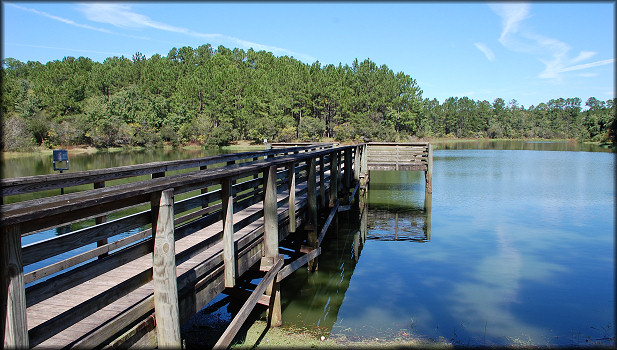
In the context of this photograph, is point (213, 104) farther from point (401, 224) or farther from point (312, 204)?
point (312, 204)

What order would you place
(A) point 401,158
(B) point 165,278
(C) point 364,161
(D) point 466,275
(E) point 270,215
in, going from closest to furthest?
(B) point 165,278, (E) point 270,215, (D) point 466,275, (C) point 364,161, (A) point 401,158

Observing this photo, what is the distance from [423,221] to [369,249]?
4441mm

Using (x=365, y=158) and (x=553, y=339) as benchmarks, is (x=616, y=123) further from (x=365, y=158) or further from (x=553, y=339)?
Answer: (x=553, y=339)

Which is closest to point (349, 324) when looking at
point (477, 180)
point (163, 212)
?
point (163, 212)

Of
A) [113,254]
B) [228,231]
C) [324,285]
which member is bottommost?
[324,285]

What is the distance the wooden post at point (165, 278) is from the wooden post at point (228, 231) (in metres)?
1.21

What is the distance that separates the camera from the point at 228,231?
15.9 ft

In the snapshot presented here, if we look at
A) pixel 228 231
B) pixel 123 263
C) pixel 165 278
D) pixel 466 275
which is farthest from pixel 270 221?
pixel 466 275

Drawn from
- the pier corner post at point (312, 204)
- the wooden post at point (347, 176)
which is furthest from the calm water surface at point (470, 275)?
the wooden post at point (347, 176)

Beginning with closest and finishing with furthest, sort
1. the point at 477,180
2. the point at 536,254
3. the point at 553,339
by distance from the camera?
the point at 553,339 → the point at 536,254 → the point at 477,180

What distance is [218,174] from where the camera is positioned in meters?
4.45

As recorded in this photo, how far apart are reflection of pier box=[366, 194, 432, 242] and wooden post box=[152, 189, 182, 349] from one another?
33.8 ft

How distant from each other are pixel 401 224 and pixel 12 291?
46.3ft

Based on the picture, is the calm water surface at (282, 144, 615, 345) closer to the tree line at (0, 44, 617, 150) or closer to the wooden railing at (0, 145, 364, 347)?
the wooden railing at (0, 145, 364, 347)
